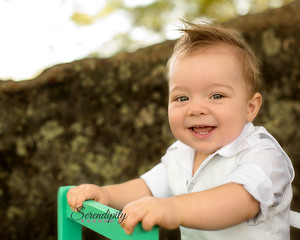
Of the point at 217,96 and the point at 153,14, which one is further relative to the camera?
the point at 153,14

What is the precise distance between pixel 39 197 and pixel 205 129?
4.20 ft

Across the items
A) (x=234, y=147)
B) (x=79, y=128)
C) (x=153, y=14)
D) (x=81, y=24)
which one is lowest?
(x=234, y=147)

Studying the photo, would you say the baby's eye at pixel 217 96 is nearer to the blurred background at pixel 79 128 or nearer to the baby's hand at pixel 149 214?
the baby's hand at pixel 149 214

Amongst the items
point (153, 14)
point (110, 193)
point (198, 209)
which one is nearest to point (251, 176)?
point (198, 209)

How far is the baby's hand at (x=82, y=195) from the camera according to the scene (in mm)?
1021

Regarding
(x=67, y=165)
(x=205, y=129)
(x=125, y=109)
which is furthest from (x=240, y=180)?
(x=67, y=165)

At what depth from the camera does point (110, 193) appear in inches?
47.1

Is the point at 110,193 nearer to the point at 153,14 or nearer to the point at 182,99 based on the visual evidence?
the point at 182,99

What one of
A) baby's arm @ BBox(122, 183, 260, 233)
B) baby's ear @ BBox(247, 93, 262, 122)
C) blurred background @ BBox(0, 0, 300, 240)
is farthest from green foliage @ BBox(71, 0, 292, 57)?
baby's arm @ BBox(122, 183, 260, 233)

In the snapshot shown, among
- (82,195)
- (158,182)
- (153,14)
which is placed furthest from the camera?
(153,14)

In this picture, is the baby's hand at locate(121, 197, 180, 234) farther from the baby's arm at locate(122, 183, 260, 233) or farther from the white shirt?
the white shirt

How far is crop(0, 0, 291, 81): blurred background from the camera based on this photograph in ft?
18.9

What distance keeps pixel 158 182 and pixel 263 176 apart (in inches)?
19.5

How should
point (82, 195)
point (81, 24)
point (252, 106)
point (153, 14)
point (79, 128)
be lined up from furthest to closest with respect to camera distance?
point (153, 14)
point (81, 24)
point (79, 128)
point (252, 106)
point (82, 195)
